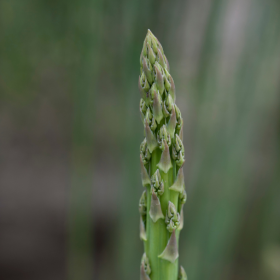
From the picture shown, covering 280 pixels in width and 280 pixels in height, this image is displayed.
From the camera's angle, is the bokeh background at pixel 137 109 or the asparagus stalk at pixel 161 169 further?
the bokeh background at pixel 137 109

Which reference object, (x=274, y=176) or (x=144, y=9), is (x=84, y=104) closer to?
(x=144, y=9)

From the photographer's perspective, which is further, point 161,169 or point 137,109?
point 137,109

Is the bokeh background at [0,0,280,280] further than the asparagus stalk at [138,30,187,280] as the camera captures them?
Yes

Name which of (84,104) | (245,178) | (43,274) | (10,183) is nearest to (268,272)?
(245,178)

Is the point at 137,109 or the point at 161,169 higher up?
the point at 137,109
